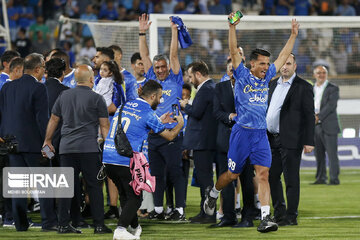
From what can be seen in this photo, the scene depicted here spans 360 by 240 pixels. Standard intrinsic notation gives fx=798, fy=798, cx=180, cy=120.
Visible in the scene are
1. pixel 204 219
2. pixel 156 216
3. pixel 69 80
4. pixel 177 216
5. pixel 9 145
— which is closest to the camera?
pixel 9 145

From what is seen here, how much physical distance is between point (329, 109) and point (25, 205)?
8342mm

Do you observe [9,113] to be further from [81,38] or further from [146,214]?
[81,38]

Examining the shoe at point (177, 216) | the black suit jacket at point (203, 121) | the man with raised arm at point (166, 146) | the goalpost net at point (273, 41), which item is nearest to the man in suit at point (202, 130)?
the black suit jacket at point (203, 121)

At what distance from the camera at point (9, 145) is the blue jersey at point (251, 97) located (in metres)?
2.81

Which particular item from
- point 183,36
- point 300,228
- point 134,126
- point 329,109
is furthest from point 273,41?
point 134,126

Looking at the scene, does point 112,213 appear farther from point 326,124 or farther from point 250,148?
point 326,124

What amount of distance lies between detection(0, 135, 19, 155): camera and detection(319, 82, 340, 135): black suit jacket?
827 cm

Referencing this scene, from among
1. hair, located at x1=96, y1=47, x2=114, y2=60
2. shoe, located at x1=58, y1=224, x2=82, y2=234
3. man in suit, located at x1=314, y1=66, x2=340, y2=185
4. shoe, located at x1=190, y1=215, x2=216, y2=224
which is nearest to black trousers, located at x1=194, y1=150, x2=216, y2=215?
shoe, located at x1=190, y1=215, x2=216, y2=224

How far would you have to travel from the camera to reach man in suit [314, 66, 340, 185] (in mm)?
16391

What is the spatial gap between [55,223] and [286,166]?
3.10 m

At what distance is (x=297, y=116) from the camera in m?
10.6

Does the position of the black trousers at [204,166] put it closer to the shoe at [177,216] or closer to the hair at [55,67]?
the shoe at [177,216]

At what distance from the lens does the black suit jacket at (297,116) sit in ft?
34.4

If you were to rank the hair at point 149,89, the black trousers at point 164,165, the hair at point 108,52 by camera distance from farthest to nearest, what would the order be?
the hair at point 108,52 < the black trousers at point 164,165 < the hair at point 149,89
